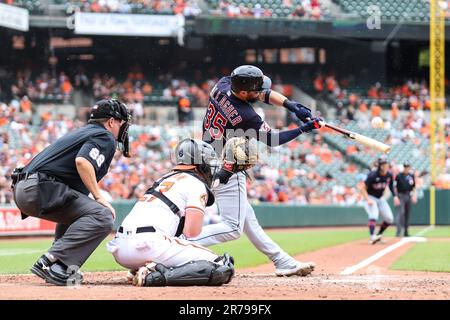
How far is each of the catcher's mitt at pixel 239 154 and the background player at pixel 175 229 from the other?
72 cm

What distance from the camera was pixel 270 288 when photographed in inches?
260

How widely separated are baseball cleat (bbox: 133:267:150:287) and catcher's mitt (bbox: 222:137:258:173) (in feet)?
4.78

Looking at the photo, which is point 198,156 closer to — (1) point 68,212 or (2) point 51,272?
(1) point 68,212

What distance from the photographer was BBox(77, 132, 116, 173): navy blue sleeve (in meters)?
6.56

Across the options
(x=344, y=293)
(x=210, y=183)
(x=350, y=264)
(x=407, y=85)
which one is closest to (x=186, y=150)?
(x=210, y=183)

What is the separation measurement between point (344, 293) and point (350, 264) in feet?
14.9

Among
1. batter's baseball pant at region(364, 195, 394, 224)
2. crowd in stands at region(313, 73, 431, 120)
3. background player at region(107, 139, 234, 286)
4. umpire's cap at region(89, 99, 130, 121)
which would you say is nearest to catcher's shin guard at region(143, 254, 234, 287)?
background player at region(107, 139, 234, 286)

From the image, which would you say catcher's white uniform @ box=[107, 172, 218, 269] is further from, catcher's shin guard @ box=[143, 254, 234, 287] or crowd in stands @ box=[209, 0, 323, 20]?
crowd in stands @ box=[209, 0, 323, 20]

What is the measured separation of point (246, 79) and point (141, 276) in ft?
7.14

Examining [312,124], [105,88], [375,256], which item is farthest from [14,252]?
[105,88]

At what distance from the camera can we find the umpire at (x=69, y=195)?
21.7 ft

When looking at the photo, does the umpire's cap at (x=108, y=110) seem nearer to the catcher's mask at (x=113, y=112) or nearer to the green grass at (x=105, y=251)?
the catcher's mask at (x=113, y=112)

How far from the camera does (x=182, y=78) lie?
1155 inches
